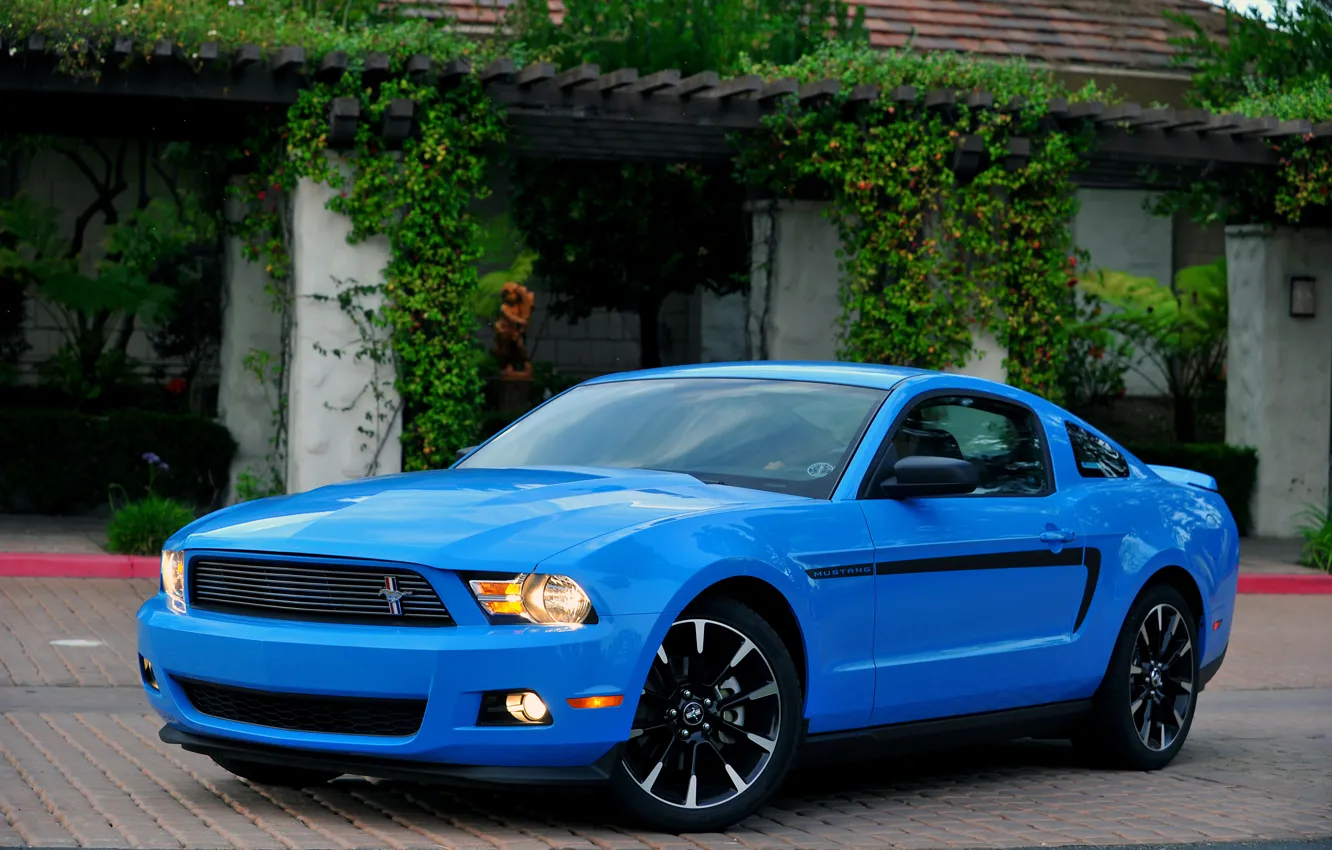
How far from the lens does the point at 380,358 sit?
1538 centimetres

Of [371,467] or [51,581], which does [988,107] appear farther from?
[51,581]

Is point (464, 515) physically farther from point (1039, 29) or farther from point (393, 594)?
point (1039, 29)

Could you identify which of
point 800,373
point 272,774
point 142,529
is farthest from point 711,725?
point 142,529

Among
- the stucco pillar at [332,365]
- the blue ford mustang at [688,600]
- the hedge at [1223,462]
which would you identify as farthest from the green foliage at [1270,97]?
the blue ford mustang at [688,600]

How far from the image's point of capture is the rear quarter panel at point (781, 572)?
573 centimetres

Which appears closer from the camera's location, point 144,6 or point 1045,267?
point 144,6

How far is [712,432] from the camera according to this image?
7.02 metres

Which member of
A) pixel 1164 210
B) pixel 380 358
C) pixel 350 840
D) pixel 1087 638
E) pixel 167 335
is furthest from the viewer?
pixel 167 335

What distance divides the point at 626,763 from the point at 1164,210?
16327mm

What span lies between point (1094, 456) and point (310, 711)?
12.0ft

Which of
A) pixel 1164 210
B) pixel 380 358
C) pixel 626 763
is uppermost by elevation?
pixel 1164 210

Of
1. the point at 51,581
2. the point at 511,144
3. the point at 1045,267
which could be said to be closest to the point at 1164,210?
the point at 1045,267

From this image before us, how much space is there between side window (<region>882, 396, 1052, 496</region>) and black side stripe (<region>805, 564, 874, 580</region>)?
0.75m

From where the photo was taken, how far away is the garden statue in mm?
22438
